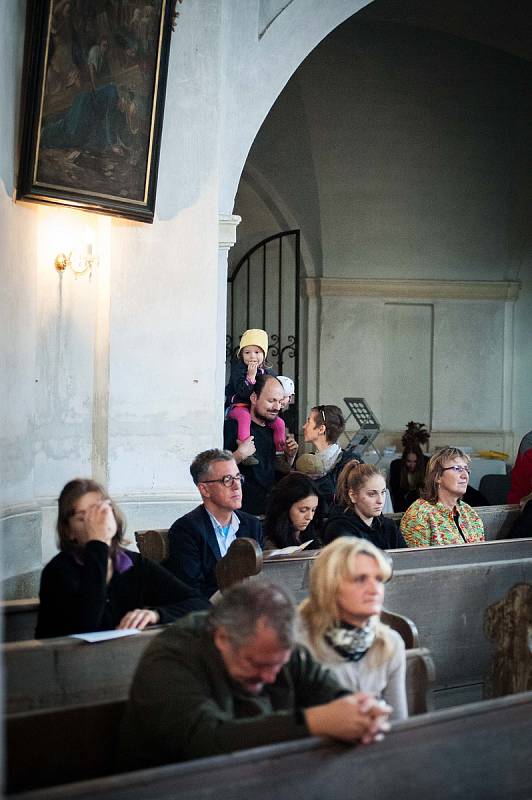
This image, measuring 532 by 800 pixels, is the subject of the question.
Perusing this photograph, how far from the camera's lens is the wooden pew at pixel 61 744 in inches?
91.6

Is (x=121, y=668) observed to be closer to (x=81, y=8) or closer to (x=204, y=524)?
(x=204, y=524)

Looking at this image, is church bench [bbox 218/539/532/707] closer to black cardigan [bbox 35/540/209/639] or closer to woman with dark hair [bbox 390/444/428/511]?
black cardigan [bbox 35/540/209/639]

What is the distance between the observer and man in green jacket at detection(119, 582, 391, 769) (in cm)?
230

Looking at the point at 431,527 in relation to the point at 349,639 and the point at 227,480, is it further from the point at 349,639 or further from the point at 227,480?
the point at 349,639

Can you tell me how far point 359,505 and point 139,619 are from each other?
5.67ft

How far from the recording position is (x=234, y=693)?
2475mm

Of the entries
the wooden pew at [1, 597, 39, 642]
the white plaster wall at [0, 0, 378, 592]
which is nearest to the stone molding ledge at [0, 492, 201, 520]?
the white plaster wall at [0, 0, 378, 592]

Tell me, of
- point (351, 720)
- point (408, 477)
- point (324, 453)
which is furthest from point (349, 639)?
point (408, 477)

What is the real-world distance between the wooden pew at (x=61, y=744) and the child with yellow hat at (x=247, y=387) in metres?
3.71

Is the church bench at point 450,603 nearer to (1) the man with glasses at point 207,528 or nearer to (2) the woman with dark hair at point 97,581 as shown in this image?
(1) the man with glasses at point 207,528

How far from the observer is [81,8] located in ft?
18.2

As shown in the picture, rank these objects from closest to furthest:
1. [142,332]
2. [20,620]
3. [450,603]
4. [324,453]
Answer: [20,620] < [450,603] < [324,453] < [142,332]

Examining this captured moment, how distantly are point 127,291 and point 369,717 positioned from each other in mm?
4195

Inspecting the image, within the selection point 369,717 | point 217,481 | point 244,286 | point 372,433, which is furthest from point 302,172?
point 369,717
